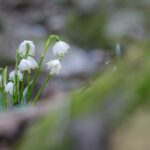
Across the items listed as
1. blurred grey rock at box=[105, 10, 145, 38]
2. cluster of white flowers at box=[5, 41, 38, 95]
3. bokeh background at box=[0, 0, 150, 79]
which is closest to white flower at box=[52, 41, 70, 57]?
cluster of white flowers at box=[5, 41, 38, 95]

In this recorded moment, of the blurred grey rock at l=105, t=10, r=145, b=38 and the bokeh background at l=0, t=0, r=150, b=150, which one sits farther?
the blurred grey rock at l=105, t=10, r=145, b=38

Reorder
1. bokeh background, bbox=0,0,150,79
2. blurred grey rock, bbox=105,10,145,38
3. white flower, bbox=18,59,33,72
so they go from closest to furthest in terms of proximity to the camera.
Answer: white flower, bbox=18,59,33,72
bokeh background, bbox=0,0,150,79
blurred grey rock, bbox=105,10,145,38

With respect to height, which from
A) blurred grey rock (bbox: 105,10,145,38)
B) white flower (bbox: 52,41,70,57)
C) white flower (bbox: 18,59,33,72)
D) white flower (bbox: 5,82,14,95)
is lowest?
white flower (bbox: 5,82,14,95)

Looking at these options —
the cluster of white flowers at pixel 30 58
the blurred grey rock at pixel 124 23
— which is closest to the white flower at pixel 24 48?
the cluster of white flowers at pixel 30 58

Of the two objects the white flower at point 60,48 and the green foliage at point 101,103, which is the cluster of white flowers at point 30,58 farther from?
the green foliage at point 101,103

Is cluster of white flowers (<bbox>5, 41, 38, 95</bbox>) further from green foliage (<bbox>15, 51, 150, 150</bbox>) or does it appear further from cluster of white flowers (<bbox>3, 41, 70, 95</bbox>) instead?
green foliage (<bbox>15, 51, 150, 150</bbox>)

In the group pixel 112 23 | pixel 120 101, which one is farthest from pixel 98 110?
pixel 112 23

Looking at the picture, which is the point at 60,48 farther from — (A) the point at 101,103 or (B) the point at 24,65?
(A) the point at 101,103

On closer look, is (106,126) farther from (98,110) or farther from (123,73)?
(123,73)
